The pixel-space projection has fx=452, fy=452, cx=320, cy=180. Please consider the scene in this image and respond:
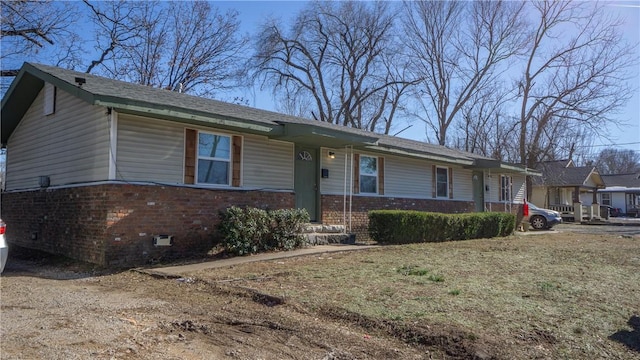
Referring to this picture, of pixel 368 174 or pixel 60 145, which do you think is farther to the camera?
pixel 368 174

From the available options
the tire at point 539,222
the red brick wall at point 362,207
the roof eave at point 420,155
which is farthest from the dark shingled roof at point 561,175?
the red brick wall at point 362,207

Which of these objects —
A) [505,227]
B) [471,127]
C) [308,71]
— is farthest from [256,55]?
A: [505,227]

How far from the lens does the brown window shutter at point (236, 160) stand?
11055mm

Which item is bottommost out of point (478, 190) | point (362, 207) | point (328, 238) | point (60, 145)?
point (328, 238)

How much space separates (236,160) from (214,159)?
59 cm

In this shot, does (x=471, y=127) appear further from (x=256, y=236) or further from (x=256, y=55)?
(x=256, y=236)

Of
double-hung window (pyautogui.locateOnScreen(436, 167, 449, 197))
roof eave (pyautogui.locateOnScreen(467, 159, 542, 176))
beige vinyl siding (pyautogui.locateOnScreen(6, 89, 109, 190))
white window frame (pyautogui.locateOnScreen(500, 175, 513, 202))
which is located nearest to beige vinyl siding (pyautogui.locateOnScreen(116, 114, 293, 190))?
beige vinyl siding (pyautogui.locateOnScreen(6, 89, 109, 190))

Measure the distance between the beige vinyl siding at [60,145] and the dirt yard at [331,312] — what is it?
2357mm

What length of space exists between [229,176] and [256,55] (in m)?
24.8

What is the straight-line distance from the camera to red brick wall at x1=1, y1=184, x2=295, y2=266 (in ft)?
29.1

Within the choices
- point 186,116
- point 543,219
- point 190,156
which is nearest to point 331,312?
point 186,116

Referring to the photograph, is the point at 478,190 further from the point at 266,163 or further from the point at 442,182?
the point at 266,163

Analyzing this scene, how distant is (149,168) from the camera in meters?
9.51

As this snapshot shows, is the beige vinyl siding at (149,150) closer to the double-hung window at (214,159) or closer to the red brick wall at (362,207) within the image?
the double-hung window at (214,159)
